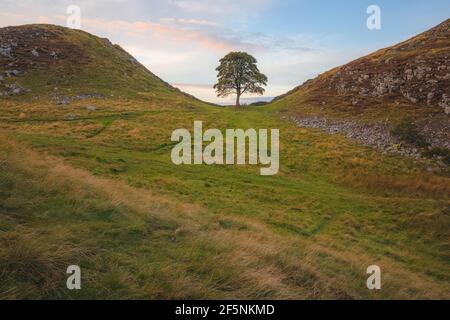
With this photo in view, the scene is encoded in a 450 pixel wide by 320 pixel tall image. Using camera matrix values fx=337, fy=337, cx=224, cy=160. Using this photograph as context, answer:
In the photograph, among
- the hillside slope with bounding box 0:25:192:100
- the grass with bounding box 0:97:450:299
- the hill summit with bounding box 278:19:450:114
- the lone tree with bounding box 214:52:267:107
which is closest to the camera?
the grass with bounding box 0:97:450:299

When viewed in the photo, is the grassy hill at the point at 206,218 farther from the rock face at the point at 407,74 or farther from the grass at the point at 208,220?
the rock face at the point at 407,74

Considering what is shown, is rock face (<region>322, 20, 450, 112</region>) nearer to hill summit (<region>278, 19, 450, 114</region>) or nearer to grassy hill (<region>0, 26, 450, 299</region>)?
hill summit (<region>278, 19, 450, 114</region>)

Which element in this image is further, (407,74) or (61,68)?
(61,68)

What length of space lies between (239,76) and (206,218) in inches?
2616

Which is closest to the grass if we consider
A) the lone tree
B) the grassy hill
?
the grassy hill

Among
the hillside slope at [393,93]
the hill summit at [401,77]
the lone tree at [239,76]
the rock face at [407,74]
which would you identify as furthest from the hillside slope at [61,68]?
the rock face at [407,74]

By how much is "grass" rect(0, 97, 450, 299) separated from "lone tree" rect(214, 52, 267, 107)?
40902 mm

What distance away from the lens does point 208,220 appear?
41.8 ft

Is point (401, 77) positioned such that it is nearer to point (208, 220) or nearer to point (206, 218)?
point (206, 218)

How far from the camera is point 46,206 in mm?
8711

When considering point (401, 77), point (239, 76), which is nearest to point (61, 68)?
point (239, 76)

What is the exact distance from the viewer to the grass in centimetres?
637

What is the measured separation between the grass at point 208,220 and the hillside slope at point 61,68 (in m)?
20.8
